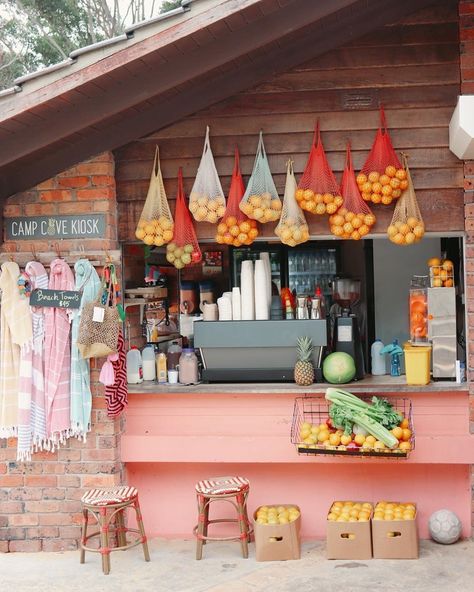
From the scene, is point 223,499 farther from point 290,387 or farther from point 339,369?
point 339,369

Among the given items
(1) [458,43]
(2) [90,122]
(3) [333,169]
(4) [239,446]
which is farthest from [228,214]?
(1) [458,43]

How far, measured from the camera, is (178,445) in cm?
570

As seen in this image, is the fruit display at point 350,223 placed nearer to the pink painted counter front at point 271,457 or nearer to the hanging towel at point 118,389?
the pink painted counter front at point 271,457

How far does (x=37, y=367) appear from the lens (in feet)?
18.4

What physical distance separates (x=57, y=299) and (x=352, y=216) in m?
2.19

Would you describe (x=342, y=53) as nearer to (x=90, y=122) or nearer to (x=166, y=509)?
(x=90, y=122)

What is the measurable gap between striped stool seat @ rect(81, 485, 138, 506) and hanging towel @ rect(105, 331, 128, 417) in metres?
0.54

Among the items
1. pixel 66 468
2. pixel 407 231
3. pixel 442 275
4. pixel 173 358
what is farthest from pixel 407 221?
pixel 66 468

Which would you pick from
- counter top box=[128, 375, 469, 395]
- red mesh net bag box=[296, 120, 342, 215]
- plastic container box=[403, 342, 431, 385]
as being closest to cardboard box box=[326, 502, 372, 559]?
counter top box=[128, 375, 469, 395]

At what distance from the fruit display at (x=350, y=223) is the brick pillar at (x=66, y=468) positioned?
1650mm

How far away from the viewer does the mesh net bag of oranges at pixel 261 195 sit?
545cm

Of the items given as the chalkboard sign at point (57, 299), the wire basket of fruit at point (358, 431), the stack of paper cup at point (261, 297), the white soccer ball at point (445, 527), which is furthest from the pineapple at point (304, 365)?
the chalkboard sign at point (57, 299)

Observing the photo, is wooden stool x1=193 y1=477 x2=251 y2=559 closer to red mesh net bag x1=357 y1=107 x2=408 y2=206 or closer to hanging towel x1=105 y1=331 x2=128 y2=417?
hanging towel x1=105 y1=331 x2=128 y2=417

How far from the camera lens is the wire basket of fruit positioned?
16.9ft
